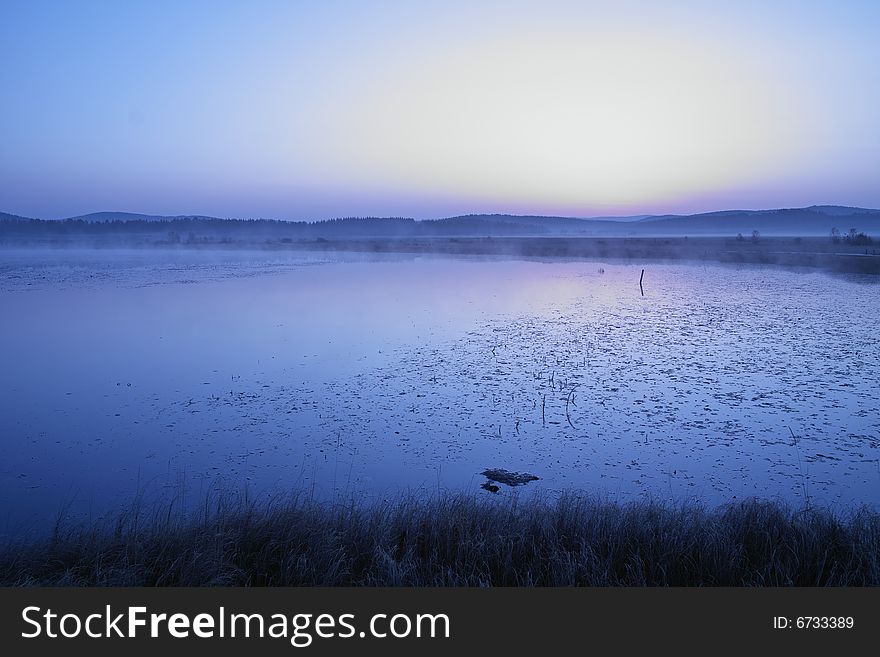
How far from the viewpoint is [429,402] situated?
31.4ft

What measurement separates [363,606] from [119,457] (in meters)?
5.31

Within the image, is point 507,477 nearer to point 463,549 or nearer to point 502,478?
point 502,478

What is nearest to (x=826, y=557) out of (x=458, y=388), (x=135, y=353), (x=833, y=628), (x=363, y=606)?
(x=833, y=628)

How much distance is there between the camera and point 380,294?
24391 millimetres

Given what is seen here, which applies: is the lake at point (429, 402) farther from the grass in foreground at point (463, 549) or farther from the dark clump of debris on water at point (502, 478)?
the grass in foreground at point (463, 549)

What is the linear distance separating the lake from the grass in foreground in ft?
3.28

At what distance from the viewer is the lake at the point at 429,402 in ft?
22.2

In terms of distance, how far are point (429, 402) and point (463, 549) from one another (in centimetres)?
475

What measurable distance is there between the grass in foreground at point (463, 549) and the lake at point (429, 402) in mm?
999

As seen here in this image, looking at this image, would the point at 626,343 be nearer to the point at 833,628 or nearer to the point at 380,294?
the point at 833,628

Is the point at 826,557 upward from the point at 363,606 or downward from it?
downward

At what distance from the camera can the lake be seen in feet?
22.2

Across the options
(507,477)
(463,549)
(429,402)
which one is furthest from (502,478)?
(429,402)

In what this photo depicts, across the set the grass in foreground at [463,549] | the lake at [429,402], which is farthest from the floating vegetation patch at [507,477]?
the grass in foreground at [463,549]
